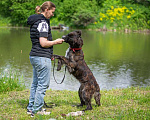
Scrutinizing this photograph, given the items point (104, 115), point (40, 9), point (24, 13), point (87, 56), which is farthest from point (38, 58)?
point (24, 13)

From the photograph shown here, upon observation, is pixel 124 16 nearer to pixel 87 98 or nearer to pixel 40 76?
pixel 87 98

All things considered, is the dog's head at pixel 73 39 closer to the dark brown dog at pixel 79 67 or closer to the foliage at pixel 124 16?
the dark brown dog at pixel 79 67

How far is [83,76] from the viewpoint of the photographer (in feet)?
16.0

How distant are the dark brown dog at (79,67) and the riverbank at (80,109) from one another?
30 cm

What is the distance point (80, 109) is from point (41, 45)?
1.62m

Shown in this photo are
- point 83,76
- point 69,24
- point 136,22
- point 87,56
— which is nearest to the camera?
point 83,76

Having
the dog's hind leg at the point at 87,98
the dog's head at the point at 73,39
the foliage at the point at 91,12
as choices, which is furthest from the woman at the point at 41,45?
the foliage at the point at 91,12

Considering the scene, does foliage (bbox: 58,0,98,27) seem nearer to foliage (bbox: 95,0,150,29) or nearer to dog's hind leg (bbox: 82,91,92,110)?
foliage (bbox: 95,0,150,29)

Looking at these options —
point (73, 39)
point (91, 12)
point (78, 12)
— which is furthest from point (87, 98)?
point (91, 12)

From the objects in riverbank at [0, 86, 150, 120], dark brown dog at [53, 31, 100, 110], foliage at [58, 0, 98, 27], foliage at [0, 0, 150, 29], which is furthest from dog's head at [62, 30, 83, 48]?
foliage at [58, 0, 98, 27]

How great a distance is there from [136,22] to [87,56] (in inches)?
934

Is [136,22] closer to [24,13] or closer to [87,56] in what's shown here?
[24,13]

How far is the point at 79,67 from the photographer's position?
189 inches

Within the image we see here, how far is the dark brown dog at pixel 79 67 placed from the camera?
4.62 metres
